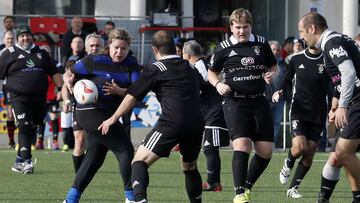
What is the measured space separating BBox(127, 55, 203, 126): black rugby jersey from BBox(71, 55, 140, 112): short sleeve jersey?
1128mm

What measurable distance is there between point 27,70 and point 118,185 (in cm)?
312

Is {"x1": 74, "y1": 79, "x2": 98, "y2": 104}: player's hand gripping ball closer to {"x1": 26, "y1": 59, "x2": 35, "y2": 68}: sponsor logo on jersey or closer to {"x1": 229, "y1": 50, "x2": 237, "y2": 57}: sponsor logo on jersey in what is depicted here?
{"x1": 229, "y1": 50, "x2": 237, "y2": 57}: sponsor logo on jersey

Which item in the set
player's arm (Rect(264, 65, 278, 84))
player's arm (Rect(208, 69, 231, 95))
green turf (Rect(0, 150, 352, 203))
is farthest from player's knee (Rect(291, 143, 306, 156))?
player's arm (Rect(208, 69, 231, 95))

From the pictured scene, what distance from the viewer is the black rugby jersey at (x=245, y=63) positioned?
479 inches

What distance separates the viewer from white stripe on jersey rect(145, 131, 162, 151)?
34.9 ft

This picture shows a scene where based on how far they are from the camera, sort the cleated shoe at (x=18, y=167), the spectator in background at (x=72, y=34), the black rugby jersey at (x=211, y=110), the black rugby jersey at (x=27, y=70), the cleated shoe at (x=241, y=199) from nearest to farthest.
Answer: the cleated shoe at (x=241, y=199) → the black rugby jersey at (x=211, y=110) → the cleated shoe at (x=18, y=167) → the black rugby jersey at (x=27, y=70) → the spectator in background at (x=72, y=34)

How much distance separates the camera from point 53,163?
1850cm

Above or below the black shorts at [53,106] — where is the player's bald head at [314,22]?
above

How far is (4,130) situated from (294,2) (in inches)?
437

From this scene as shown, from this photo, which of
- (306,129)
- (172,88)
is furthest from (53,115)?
(172,88)

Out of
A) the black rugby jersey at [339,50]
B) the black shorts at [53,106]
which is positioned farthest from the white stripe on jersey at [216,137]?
the black shorts at [53,106]

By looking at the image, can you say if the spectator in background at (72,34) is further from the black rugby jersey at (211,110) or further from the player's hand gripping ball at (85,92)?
the player's hand gripping ball at (85,92)

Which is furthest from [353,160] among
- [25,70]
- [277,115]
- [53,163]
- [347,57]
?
[277,115]

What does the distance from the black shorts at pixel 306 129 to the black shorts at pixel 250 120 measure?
208 centimetres
